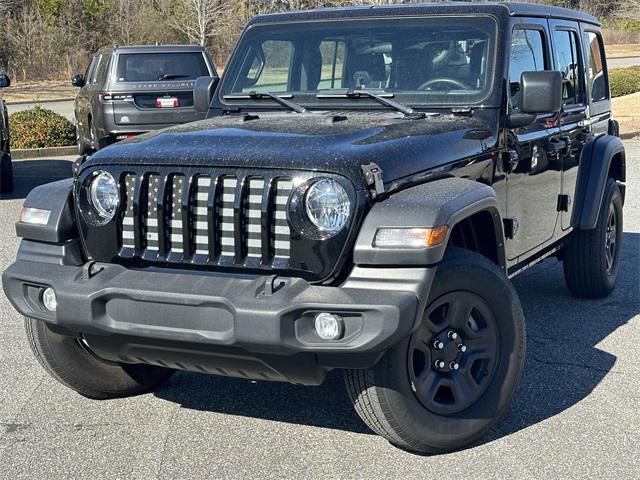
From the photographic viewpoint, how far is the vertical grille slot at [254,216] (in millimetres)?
Answer: 4094

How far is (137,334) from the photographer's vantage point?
13.5 feet

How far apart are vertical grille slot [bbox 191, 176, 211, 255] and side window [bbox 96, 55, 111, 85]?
445 inches

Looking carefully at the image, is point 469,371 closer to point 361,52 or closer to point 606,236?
point 361,52

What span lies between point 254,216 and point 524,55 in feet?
7.57

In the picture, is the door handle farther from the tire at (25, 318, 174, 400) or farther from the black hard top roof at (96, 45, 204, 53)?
the black hard top roof at (96, 45, 204, 53)

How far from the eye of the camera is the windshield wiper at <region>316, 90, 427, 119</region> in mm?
5055

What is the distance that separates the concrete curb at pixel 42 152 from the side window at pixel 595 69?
11866 millimetres

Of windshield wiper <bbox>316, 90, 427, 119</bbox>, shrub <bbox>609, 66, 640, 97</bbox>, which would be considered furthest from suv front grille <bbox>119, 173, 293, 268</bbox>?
shrub <bbox>609, 66, 640, 97</bbox>

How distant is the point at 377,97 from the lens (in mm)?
5219

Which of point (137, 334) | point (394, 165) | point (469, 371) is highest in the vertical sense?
point (394, 165)

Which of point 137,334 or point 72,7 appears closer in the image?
point 137,334

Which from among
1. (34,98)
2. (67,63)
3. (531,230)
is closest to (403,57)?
(531,230)

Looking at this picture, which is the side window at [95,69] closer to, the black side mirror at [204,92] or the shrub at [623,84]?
the black side mirror at [204,92]

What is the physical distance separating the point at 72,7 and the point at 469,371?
128ft
